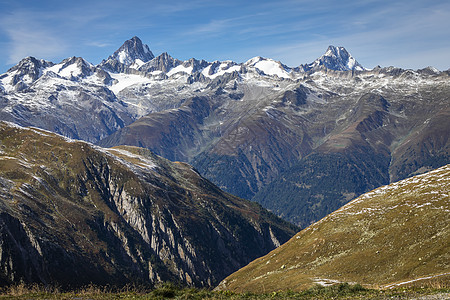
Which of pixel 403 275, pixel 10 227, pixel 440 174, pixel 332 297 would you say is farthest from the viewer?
pixel 10 227

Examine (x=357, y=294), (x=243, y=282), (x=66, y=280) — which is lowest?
(x=66, y=280)

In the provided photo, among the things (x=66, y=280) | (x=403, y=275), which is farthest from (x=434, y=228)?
(x=66, y=280)

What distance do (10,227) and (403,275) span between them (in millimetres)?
181115

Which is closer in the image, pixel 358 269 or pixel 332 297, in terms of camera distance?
pixel 332 297

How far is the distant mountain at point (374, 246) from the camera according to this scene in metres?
68.8

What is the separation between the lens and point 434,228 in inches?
2985

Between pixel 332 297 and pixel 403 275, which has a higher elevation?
pixel 332 297

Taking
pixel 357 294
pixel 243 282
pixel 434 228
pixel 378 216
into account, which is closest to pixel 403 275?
pixel 434 228

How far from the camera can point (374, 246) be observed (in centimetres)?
8094

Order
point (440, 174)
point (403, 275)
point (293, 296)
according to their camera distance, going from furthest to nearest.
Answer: point (440, 174) → point (403, 275) → point (293, 296)

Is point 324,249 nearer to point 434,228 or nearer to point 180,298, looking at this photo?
point 434,228

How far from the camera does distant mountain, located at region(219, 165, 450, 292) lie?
6875 centimetres

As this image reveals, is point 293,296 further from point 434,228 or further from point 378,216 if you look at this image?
point 378,216

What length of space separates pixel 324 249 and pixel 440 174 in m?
41.0
